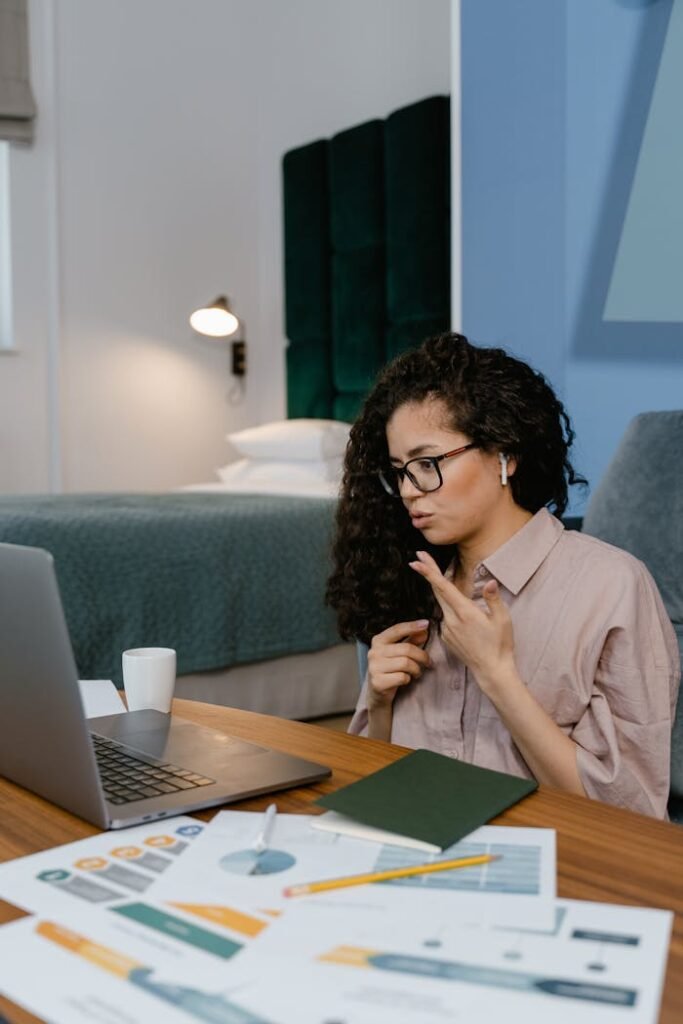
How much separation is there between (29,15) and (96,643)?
2819 mm

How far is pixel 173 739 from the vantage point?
1119mm

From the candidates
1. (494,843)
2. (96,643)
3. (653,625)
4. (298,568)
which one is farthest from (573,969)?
(298,568)

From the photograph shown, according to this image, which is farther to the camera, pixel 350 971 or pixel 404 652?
pixel 404 652

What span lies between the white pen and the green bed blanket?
162 centimetres

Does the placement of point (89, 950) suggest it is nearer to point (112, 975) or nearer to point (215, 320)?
point (112, 975)

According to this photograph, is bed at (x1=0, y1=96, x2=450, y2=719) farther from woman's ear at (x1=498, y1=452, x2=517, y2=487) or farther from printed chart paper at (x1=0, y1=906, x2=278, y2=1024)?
printed chart paper at (x1=0, y1=906, x2=278, y2=1024)

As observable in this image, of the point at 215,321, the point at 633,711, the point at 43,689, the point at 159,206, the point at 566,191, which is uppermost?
the point at 159,206

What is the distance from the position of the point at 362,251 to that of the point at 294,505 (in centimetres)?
134

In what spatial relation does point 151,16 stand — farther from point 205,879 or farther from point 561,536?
point 205,879

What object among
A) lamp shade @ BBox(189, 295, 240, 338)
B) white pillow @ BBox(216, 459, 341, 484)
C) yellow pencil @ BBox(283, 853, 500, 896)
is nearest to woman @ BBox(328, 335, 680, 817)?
yellow pencil @ BBox(283, 853, 500, 896)

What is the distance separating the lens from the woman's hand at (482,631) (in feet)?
3.89

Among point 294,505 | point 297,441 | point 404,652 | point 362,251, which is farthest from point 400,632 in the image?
point 362,251

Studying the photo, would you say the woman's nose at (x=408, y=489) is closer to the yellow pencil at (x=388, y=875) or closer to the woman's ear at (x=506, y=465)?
the woman's ear at (x=506, y=465)

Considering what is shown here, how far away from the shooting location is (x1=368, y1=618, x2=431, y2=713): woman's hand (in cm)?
130
